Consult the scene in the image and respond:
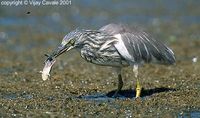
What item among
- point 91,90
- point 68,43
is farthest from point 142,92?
point 68,43

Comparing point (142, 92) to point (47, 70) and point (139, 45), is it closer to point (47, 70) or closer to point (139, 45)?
point (139, 45)

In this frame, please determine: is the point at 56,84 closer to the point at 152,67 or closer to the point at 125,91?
the point at 125,91

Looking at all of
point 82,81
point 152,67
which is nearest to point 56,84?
point 82,81

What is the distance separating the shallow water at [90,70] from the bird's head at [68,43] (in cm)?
71

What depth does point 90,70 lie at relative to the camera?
1337cm

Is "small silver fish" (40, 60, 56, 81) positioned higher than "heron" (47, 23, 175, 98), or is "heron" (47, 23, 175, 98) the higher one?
"heron" (47, 23, 175, 98)

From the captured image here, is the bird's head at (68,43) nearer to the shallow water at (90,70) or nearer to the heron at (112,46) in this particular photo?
the heron at (112,46)

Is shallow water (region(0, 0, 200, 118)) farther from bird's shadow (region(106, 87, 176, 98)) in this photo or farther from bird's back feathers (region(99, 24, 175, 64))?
bird's back feathers (region(99, 24, 175, 64))

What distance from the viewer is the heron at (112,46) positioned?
945 centimetres

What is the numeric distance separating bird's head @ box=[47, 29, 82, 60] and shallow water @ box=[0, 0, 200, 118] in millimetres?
709

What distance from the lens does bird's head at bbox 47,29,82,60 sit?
9.33m

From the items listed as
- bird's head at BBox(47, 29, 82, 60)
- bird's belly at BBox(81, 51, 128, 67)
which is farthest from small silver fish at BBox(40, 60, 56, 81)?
bird's belly at BBox(81, 51, 128, 67)

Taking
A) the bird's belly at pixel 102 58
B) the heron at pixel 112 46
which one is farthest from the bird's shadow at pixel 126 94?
the bird's belly at pixel 102 58

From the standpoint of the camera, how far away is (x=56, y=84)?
11.3 meters
